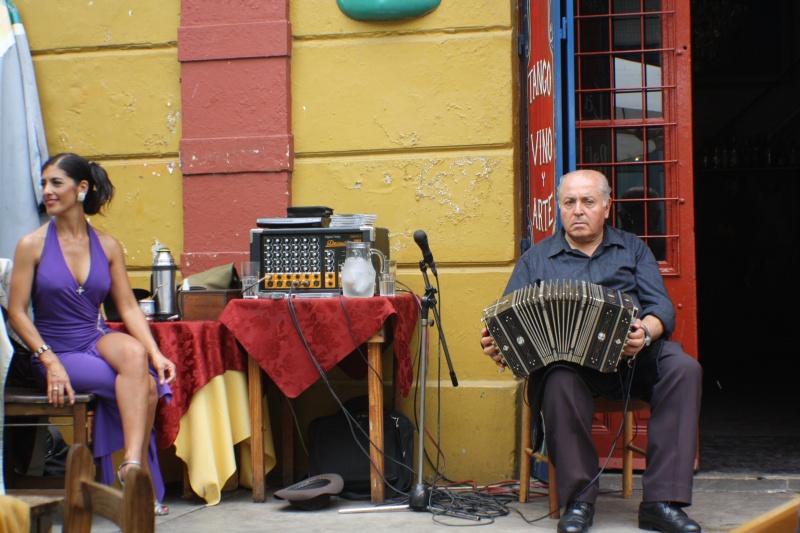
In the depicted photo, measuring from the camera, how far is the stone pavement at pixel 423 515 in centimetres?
404

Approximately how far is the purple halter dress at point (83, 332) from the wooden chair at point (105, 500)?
7.58 ft

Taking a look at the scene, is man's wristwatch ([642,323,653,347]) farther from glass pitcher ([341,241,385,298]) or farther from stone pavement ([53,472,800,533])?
glass pitcher ([341,241,385,298])

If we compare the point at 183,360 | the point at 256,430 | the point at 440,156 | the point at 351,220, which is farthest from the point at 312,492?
the point at 440,156

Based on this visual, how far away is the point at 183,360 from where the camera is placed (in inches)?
173

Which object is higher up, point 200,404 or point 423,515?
point 200,404

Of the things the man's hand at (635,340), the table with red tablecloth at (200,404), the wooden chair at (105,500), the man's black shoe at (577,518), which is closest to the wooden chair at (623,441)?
the man's black shoe at (577,518)

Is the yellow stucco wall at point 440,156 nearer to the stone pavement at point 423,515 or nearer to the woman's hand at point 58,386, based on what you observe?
the stone pavement at point 423,515

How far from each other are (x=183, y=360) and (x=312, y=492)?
0.84 m

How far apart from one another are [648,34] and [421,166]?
1.35 m

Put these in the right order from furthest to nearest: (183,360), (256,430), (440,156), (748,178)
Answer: (748,178) < (440,156) < (256,430) < (183,360)

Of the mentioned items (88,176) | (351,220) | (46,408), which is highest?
(88,176)

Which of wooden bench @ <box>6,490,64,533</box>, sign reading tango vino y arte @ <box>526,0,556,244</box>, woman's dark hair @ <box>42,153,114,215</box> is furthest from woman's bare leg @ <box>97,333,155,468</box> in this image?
sign reading tango vino y arte @ <box>526,0,556,244</box>

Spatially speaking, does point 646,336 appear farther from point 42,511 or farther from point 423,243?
point 42,511

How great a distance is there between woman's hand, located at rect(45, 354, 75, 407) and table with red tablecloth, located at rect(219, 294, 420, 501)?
0.78 meters
